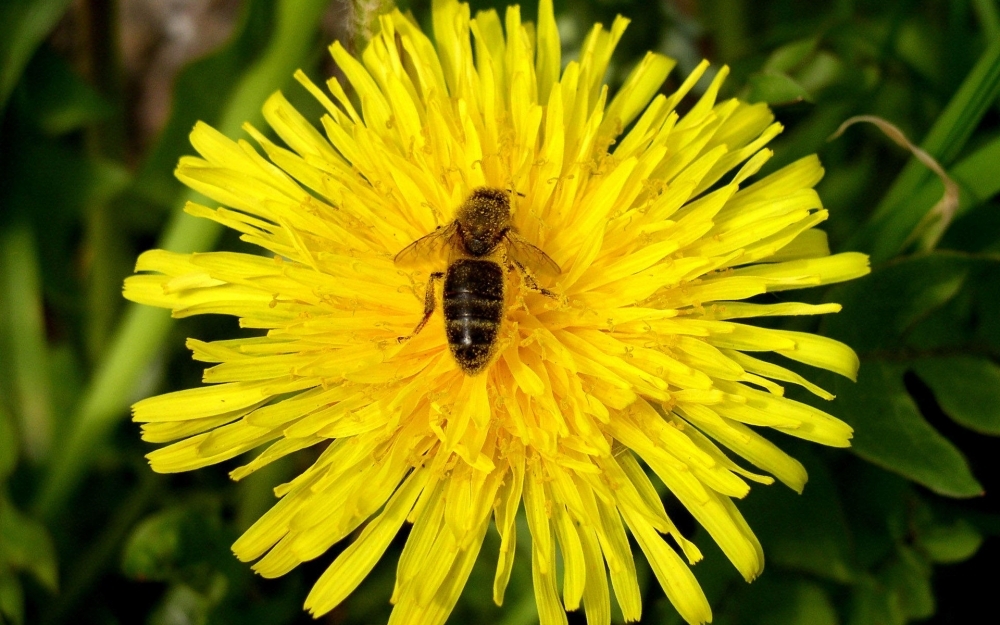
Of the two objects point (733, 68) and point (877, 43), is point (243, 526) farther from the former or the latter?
point (877, 43)

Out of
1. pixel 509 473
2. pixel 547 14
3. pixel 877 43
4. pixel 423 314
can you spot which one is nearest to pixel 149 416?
pixel 423 314

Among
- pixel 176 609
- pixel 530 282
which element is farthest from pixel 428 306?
pixel 176 609

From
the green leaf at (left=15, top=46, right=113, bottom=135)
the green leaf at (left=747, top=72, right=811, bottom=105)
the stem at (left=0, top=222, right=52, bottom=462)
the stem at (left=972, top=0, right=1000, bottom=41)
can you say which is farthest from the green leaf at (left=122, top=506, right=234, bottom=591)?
the stem at (left=972, top=0, right=1000, bottom=41)

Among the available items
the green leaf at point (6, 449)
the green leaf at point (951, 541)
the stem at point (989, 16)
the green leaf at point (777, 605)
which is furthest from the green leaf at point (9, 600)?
the stem at point (989, 16)

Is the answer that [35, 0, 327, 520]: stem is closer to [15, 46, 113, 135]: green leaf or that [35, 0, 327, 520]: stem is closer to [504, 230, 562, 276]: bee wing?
[15, 46, 113, 135]: green leaf

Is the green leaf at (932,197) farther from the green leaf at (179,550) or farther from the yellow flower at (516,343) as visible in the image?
the green leaf at (179,550)

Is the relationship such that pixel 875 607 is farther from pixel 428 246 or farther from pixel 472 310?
pixel 428 246
